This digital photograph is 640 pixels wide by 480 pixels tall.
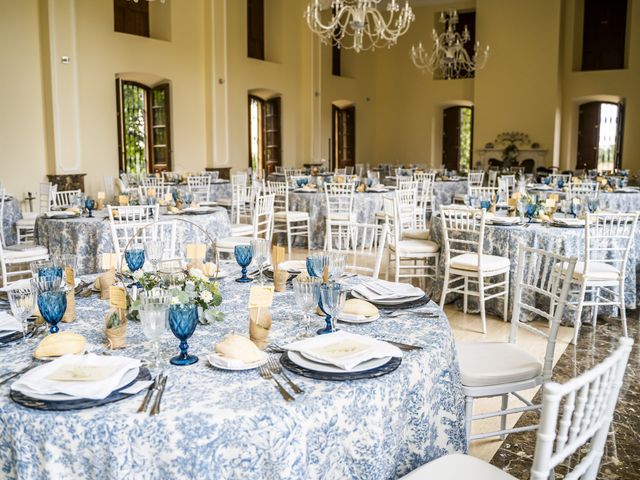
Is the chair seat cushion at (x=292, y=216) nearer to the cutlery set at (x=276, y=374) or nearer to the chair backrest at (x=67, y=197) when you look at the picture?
the chair backrest at (x=67, y=197)

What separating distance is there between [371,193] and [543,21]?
9.04 m

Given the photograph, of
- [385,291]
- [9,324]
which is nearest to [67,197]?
[9,324]

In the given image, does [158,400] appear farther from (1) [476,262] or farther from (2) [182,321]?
(1) [476,262]

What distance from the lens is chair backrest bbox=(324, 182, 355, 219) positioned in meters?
8.02

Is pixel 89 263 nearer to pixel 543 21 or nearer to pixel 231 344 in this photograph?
pixel 231 344

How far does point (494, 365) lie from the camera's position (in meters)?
2.59

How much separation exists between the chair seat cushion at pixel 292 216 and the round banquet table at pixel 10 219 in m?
3.14

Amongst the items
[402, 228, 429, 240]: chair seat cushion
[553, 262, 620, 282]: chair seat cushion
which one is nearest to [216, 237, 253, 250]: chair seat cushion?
[402, 228, 429, 240]: chair seat cushion

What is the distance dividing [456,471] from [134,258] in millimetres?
1605

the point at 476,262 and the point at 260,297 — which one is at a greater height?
the point at 260,297

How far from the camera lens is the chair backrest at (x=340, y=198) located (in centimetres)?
802

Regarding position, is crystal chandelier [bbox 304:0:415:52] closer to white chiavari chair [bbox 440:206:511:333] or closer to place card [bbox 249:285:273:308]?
white chiavari chair [bbox 440:206:511:333]

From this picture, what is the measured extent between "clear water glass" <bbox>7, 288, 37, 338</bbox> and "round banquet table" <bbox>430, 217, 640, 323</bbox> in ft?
12.5

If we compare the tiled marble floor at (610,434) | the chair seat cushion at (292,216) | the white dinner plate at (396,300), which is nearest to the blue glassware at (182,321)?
the white dinner plate at (396,300)
